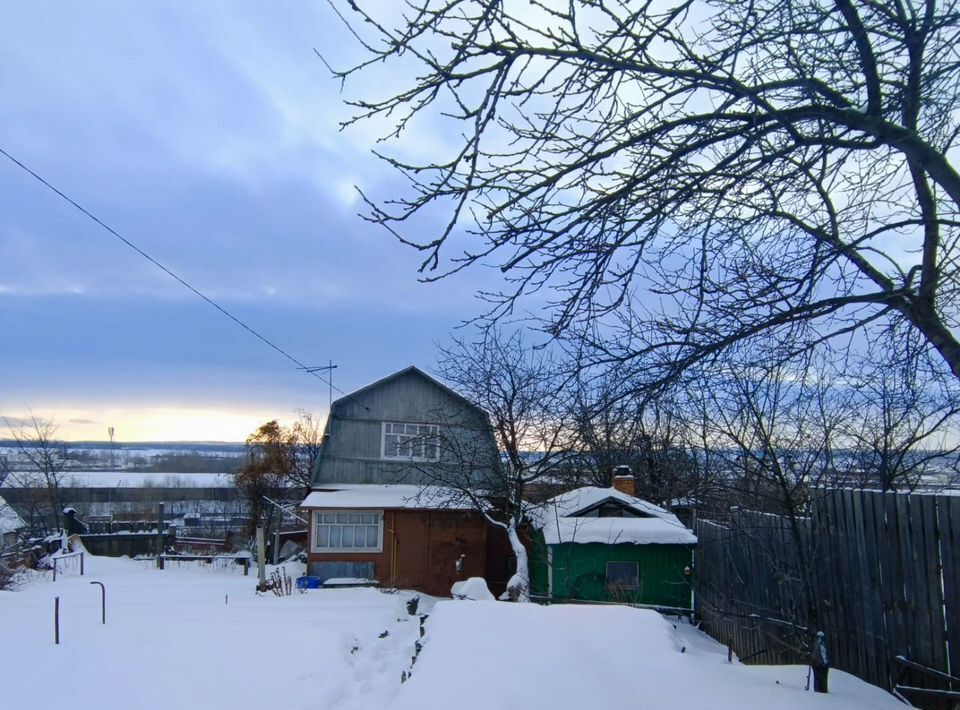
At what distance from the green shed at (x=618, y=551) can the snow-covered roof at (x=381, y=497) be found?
13.2ft

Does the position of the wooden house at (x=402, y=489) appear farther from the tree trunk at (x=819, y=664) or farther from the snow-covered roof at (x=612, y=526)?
the tree trunk at (x=819, y=664)

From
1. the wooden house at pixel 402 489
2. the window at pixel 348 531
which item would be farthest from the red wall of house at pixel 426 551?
the window at pixel 348 531

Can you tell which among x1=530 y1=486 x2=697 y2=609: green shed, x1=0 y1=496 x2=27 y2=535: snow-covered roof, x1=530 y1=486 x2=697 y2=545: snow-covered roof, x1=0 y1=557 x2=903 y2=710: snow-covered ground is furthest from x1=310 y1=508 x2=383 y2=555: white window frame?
x1=0 y1=496 x2=27 y2=535: snow-covered roof

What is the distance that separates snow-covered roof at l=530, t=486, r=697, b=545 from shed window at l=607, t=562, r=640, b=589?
0.54 meters

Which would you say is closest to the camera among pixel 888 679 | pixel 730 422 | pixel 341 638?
pixel 888 679

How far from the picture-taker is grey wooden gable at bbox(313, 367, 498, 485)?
21.2 metres

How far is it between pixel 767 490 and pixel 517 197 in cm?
576

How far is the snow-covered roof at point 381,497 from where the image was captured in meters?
19.0

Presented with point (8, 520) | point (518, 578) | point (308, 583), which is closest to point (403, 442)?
point (308, 583)

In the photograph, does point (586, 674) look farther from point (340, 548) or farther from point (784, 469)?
point (340, 548)

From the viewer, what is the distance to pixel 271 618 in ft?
39.2

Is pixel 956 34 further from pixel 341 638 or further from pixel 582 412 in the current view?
pixel 341 638

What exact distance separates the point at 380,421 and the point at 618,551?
9494 millimetres

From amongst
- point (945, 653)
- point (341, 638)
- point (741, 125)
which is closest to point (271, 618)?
point (341, 638)
